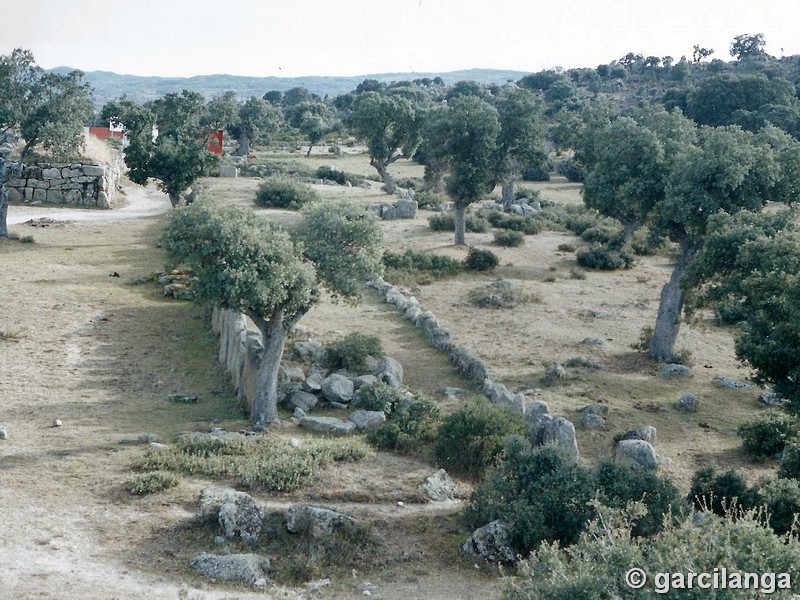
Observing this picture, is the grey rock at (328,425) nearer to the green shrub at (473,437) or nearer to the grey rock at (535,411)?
the green shrub at (473,437)

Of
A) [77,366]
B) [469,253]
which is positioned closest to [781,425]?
[77,366]

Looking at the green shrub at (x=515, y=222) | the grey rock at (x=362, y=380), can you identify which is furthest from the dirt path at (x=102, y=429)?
the green shrub at (x=515, y=222)

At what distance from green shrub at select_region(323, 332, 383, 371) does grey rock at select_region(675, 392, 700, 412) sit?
6.69 m

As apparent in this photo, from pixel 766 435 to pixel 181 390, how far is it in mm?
11740

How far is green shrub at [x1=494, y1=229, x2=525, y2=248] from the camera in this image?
3416 cm

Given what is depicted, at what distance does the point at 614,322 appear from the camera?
945 inches

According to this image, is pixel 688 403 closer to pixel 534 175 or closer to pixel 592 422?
pixel 592 422

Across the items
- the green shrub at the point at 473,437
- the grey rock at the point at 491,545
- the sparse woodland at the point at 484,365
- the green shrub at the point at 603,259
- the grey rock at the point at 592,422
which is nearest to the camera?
the sparse woodland at the point at 484,365

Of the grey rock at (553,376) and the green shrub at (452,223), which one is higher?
the green shrub at (452,223)

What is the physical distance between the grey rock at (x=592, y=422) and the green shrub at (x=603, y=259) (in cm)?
1583

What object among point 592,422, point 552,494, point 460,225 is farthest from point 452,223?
point 552,494

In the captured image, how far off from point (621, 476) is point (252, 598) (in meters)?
5.21

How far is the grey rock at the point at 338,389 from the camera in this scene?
54.6ft

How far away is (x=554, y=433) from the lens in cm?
1326
